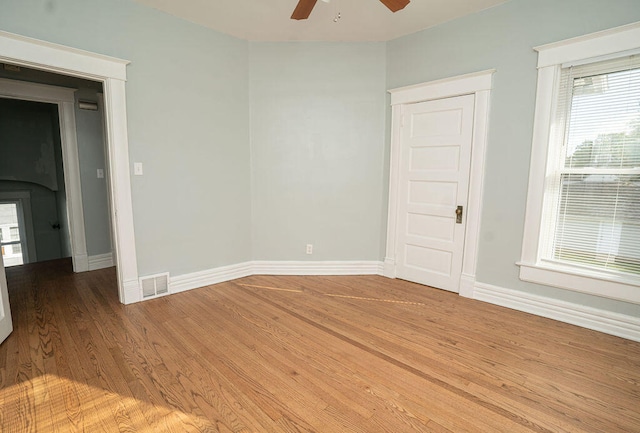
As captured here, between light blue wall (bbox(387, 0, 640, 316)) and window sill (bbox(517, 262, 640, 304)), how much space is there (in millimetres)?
68

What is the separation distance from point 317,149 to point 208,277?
6.62 feet

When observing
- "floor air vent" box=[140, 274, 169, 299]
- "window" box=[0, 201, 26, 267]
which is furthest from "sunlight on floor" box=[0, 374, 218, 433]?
"window" box=[0, 201, 26, 267]

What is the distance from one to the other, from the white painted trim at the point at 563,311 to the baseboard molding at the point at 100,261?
4763 mm

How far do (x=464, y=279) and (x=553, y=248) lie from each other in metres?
0.83

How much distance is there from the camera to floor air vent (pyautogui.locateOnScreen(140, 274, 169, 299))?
3.04 metres

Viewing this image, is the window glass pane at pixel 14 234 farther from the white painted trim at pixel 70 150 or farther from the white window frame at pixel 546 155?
the white window frame at pixel 546 155

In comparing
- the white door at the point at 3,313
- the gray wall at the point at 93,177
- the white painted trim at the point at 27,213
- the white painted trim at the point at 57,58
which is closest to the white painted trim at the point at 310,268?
the white door at the point at 3,313

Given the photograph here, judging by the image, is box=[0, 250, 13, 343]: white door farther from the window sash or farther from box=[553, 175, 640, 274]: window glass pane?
box=[553, 175, 640, 274]: window glass pane

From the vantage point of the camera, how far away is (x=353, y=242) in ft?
12.7

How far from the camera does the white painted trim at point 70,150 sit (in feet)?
11.8

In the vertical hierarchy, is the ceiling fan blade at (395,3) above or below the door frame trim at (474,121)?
above

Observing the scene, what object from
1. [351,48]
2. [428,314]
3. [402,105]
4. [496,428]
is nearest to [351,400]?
[496,428]

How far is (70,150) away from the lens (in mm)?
3863

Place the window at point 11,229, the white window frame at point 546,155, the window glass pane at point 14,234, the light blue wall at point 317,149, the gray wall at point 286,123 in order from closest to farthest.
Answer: the white window frame at point 546,155 < the gray wall at point 286,123 < the light blue wall at point 317,149 < the window at point 11,229 < the window glass pane at point 14,234
